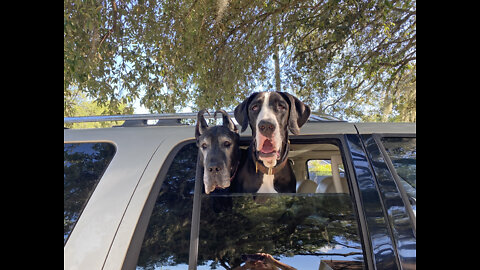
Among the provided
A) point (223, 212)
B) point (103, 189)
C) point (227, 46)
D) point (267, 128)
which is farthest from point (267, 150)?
point (227, 46)

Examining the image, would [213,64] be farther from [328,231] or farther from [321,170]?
[328,231]

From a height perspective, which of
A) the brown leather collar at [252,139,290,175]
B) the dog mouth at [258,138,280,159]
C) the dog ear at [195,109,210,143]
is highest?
the dog ear at [195,109,210,143]

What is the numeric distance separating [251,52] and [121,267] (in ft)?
18.3

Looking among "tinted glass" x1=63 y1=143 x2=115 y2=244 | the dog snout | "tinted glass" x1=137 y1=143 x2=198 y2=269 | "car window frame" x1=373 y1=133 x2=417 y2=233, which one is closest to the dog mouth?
the dog snout

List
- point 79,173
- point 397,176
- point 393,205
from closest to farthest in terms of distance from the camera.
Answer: point 393,205
point 397,176
point 79,173

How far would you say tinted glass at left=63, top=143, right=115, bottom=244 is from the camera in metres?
1.63

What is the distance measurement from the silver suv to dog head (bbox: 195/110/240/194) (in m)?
0.07

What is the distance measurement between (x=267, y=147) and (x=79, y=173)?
1132mm

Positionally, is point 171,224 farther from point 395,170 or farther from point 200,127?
point 395,170

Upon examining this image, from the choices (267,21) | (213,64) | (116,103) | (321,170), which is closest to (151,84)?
(116,103)

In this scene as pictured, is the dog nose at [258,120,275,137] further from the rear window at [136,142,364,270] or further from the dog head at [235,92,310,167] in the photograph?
the rear window at [136,142,364,270]

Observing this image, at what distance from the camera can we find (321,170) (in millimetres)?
3416

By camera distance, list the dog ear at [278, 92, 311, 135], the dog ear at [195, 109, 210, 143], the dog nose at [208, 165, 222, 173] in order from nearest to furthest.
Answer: the dog nose at [208, 165, 222, 173]
the dog ear at [195, 109, 210, 143]
the dog ear at [278, 92, 311, 135]

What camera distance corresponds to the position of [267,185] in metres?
2.16
